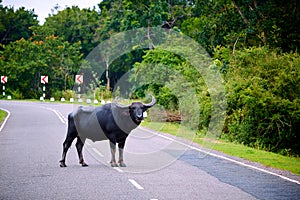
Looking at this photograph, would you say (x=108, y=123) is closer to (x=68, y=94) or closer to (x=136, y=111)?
(x=136, y=111)

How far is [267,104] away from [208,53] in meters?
19.7

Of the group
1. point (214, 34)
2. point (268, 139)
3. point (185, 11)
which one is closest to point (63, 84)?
point (185, 11)

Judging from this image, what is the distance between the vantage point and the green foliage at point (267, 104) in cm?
2334

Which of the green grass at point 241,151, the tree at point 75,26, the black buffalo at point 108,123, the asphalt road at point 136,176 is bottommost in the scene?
the asphalt road at point 136,176

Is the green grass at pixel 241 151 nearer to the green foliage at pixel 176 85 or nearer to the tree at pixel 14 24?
the green foliage at pixel 176 85

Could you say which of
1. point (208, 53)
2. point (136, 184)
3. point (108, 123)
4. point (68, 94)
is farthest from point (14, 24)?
point (136, 184)

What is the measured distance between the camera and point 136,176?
12.7m

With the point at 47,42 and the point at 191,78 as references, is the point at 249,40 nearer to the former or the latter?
the point at 191,78

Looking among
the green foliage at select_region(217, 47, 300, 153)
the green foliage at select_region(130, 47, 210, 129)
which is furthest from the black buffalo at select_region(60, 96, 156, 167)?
the green foliage at select_region(130, 47, 210, 129)

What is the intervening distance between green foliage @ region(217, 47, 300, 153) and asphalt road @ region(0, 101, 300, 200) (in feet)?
16.2

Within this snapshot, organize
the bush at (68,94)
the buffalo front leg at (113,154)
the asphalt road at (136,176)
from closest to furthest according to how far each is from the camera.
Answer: the asphalt road at (136,176) < the buffalo front leg at (113,154) < the bush at (68,94)

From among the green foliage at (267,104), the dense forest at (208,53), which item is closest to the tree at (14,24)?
the dense forest at (208,53)

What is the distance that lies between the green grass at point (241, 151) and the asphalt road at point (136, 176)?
1063 mm

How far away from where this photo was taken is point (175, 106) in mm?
33938
